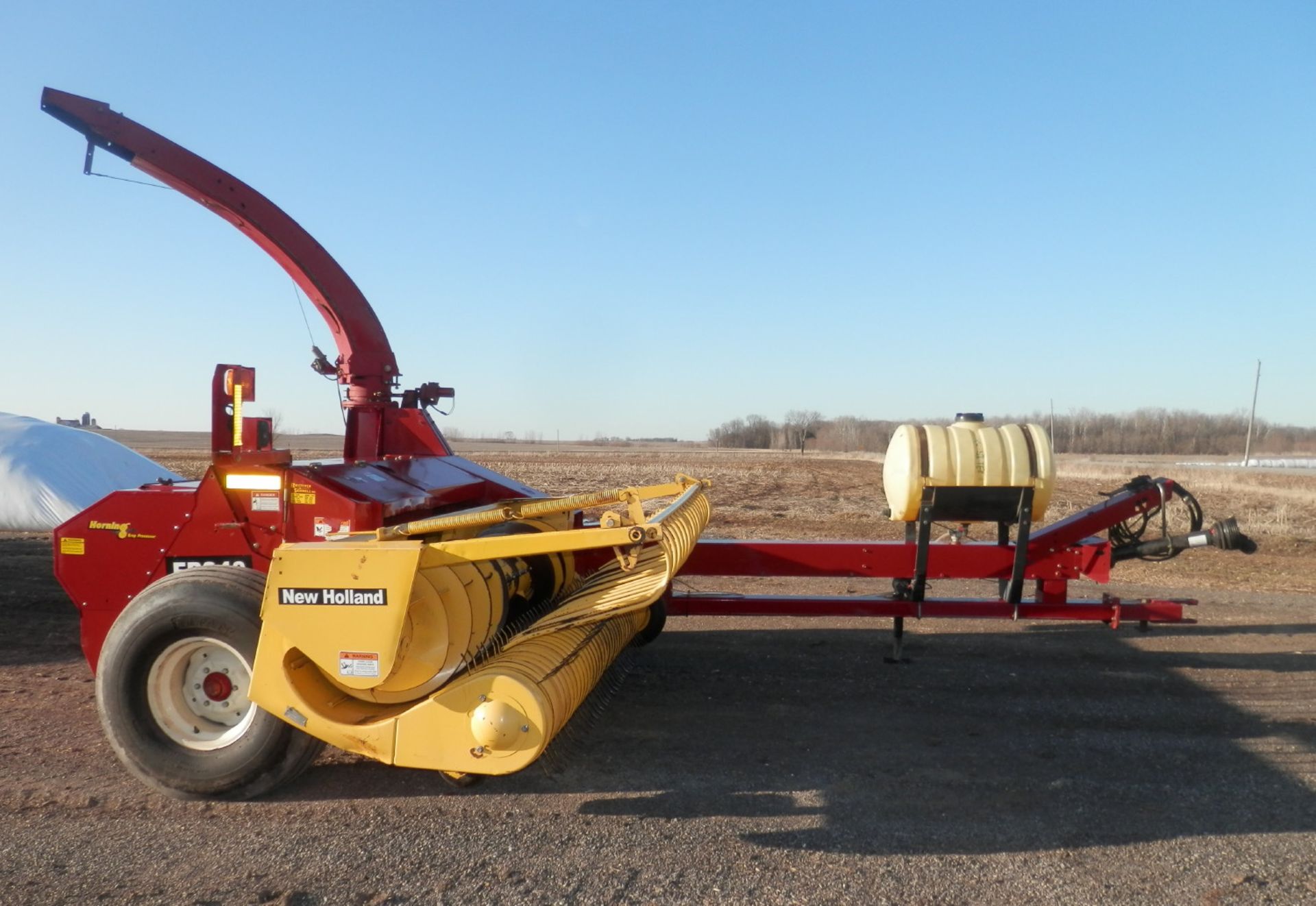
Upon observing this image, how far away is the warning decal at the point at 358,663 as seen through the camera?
3.94 m

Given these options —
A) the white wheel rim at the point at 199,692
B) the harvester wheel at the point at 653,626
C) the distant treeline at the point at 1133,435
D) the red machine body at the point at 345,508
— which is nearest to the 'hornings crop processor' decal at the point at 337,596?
the white wheel rim at the point at 199,692

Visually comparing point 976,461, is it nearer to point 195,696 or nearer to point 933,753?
point 933,753

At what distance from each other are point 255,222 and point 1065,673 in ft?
20.7

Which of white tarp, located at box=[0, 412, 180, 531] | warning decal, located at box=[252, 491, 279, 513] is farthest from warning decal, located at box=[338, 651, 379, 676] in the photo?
white tarp, located at box=[0, 412, 180, 531]

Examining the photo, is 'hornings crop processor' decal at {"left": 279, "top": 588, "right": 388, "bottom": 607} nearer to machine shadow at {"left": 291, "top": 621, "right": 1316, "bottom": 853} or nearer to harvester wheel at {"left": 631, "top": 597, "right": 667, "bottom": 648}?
machine shadow at {"left": 291, "top": 621, "right": 1316, "bottom": 853}

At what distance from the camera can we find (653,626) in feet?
21.7

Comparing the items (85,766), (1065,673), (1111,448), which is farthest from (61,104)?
(1111,448)

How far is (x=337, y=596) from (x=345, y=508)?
94 centimetres

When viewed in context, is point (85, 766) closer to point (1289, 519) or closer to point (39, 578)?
point (39, 578)

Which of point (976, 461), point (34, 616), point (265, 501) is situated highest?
point (976, 461)

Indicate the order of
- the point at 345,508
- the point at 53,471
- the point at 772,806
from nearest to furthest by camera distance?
the point at 772,806 → the point at 345,508 → the point at 53,471

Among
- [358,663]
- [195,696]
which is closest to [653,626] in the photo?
[358,663]

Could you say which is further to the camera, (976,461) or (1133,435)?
(1133,435)

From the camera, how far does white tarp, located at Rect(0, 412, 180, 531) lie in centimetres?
1398
